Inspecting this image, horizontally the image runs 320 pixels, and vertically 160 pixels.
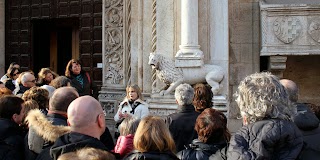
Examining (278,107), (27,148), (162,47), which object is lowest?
(27,148)

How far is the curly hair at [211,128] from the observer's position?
3934 mm

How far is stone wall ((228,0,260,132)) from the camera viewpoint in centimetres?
1064

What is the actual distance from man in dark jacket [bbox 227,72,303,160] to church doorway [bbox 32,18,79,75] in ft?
34.0

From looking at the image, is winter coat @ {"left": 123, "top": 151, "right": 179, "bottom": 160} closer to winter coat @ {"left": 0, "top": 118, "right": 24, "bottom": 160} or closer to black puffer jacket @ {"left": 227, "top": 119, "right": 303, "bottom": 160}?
black puffer jacket @ {"left": 227, "top": 119, "right": 303, "bottom": 160}

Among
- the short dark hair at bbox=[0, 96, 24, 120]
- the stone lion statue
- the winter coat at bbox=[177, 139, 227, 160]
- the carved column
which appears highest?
the carved column

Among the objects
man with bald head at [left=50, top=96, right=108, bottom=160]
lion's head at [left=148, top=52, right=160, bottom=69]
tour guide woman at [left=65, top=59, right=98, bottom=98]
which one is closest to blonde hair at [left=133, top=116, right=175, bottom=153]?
man with bald head at [left=50, top=96, right=108, bottom=160]

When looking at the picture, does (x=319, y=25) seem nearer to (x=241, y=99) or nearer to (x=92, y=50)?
(x=92, y=50)

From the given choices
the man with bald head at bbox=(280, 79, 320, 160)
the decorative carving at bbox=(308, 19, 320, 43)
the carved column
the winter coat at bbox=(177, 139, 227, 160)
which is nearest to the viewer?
the man with bald head at bbox=(280, 79, 320, 160)

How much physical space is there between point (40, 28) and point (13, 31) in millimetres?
683

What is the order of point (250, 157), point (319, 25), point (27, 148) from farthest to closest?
1. point (319, 25)
2. point (27, 148)
3. point (250, 157)

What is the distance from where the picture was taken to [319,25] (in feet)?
32.3

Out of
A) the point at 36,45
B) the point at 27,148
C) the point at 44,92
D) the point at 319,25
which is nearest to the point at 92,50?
the point at 36,45

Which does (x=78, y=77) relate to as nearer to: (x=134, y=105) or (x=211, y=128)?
(x=134, y=105)

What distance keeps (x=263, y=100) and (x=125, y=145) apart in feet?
4.14
